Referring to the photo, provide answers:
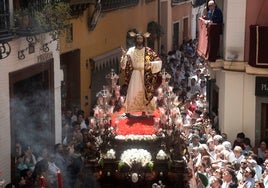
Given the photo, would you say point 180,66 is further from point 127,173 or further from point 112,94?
point 127,173

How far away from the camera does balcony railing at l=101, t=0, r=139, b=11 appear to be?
903 inches

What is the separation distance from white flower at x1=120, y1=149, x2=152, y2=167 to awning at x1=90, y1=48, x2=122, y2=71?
1073cm

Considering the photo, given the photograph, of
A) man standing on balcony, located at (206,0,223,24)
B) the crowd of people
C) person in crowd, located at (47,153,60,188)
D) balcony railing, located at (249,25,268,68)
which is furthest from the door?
person in crowd, located at (47,153,60,188)

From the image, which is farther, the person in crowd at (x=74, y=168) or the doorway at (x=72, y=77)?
the doorway at (x=72, y=77)

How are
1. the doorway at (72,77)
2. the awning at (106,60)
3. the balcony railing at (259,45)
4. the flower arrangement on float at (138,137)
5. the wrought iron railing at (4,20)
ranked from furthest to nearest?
the awning at (106,60), the doorway at (72,77), the balcony railing at (259,45), the wrought iron railing at (4,20), the flower arrangement on float at (138,137)

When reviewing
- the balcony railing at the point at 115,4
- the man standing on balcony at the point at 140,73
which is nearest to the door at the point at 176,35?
the balcony railing at the point at 115,4

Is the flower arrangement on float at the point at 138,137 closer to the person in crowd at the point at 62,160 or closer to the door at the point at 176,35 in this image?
the person in crowd at the point at 62,160

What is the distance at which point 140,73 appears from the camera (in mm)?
12992

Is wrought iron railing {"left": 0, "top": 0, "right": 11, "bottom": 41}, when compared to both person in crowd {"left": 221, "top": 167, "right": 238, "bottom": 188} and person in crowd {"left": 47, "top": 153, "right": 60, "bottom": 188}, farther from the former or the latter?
person in crowd {"left": 221, "top": 167, "right": 238, "bottom": 188}

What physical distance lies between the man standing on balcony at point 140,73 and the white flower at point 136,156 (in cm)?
154

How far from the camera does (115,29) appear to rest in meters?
25.2

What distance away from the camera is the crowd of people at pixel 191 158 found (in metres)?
11.6

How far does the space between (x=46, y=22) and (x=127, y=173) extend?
462 centimetres

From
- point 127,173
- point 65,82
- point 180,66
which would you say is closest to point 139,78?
point 127,173
